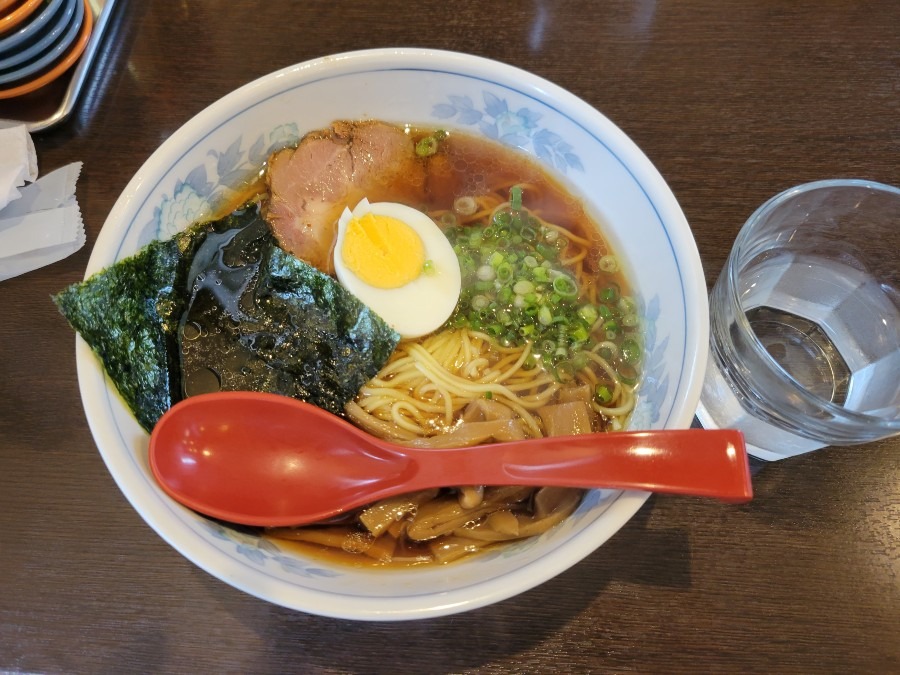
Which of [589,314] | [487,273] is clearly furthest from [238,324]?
[589,314]

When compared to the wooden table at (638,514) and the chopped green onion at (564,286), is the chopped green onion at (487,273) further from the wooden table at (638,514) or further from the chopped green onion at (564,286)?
the wooden table at (638,514)

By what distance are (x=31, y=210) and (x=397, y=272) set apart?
1.06 m

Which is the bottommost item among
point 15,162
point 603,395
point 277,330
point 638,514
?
point 638,514

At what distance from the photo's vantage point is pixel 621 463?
106 cm

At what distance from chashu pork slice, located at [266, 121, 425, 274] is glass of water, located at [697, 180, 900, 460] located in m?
0.90

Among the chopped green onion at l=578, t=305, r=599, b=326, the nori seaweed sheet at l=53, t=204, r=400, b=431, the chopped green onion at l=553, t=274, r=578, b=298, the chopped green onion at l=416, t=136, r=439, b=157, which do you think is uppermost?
the chopped green onion at l=416, t=136, r=439, b=157

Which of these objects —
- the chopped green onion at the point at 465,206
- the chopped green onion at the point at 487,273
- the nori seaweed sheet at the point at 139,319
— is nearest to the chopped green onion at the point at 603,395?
the chopped green onion at the point at 487,273

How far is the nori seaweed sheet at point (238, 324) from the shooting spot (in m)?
1.34

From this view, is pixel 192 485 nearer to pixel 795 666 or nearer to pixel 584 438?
pixel 584 438

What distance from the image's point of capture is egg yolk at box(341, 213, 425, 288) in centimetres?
152

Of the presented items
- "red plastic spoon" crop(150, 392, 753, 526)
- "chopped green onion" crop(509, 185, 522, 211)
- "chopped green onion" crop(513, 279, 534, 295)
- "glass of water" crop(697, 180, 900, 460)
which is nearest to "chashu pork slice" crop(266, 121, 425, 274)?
"chopped green onion" crop(509, 185, 522, 211)

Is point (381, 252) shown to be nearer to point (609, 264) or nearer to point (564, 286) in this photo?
point (564, 286)

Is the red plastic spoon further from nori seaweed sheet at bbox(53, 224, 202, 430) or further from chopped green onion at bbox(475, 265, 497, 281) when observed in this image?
chopped green onion at bbox(475, 265, 497, 281)

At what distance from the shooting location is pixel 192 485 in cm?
117
